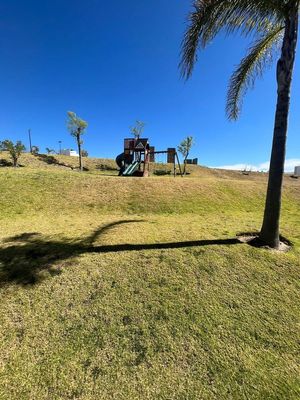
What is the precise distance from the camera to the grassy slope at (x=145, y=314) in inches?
110

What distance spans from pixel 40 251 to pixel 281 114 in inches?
244

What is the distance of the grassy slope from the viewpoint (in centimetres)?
280

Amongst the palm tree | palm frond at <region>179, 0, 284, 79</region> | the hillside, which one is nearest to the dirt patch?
the palm tree

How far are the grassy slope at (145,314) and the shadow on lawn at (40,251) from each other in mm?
23

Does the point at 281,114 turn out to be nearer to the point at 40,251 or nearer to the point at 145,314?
the point at 145,314

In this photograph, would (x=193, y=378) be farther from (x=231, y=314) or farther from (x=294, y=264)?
(x=294, y=264)

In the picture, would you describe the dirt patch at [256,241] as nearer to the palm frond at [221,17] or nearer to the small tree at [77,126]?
the palm frond at [221,17]

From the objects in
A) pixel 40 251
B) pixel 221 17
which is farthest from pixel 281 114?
pixel 40 251

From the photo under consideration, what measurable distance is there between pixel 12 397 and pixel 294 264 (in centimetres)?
529

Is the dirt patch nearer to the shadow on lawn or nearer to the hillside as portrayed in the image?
the shadow on lawn

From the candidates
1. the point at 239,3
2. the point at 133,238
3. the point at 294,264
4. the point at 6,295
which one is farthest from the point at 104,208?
the point at 239,3

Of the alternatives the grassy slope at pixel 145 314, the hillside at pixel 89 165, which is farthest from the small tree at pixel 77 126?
the grassy slope at pixel 145 314

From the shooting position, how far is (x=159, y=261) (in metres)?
5.06

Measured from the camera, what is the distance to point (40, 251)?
5.46 metres
